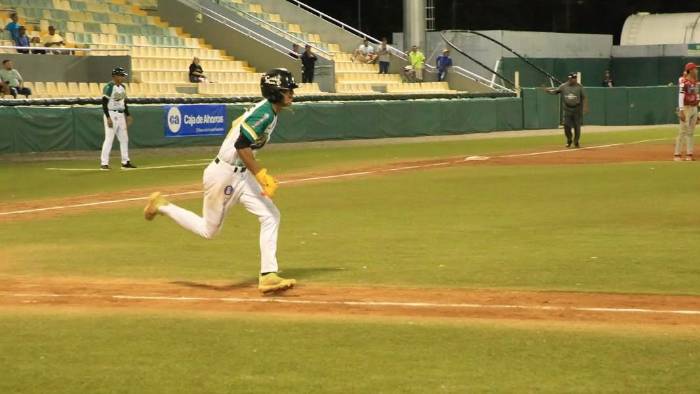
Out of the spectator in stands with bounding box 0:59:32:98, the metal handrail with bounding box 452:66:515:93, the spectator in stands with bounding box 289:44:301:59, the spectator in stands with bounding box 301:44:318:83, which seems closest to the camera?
the spectator in stands with bounding box 0:59:32:98

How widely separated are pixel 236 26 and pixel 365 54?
20.5 ft

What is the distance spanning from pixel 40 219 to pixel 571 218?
7336mm

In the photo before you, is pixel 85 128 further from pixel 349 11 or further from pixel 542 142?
pixel 349 11

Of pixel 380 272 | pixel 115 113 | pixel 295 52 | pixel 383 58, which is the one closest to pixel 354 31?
pixel 383 58

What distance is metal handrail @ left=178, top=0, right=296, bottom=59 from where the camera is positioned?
4304 cm

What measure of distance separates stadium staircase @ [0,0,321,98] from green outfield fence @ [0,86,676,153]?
282cm

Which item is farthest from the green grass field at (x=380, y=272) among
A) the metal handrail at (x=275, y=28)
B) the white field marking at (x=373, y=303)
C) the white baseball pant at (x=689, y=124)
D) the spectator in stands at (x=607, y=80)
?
the spectator in stands at (x=607, y=80)

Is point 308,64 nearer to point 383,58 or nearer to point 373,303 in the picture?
point 383,58

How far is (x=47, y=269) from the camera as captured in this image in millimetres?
11977

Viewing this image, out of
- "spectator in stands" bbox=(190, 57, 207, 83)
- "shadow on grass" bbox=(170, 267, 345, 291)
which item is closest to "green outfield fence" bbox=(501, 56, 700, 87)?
"spectator in stands" bbox=(190, 57, 207, 83)

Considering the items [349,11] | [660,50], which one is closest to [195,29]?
[349,11]

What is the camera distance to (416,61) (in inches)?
1875

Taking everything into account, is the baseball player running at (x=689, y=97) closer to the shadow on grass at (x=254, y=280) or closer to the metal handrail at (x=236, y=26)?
the shadow on grass at (x=254, y=280)

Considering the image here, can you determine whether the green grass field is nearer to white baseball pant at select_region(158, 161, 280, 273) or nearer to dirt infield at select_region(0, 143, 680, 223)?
dirt infield at select_region(0, 143, 680, 223)
